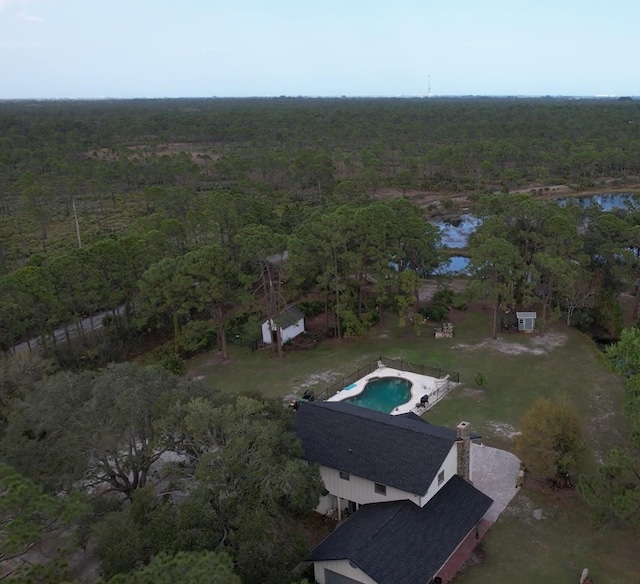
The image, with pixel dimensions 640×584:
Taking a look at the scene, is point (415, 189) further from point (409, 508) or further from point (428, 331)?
point (409, 508)

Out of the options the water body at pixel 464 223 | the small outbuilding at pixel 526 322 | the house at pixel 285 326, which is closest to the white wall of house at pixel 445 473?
the house at pixel 285 326

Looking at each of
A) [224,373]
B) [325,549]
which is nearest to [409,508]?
[325,549]

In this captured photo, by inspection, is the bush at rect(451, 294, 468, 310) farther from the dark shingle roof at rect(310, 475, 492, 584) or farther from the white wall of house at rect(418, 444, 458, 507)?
the dark shingle roof at rect(310, 475, 492, 584)

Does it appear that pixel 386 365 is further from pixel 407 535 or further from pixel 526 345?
pixel 407 535

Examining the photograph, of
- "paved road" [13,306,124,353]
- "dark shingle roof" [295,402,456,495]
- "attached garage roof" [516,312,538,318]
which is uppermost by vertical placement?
"dark shingle roof" [295,402,456,495]

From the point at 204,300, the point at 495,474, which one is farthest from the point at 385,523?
the point at 204,300

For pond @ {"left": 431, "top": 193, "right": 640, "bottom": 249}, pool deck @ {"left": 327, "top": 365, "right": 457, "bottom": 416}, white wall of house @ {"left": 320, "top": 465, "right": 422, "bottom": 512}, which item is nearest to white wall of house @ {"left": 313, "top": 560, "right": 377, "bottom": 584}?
white wall of house @ {"left": 320, "top": 465, "right": 422, "bottom": 512}
